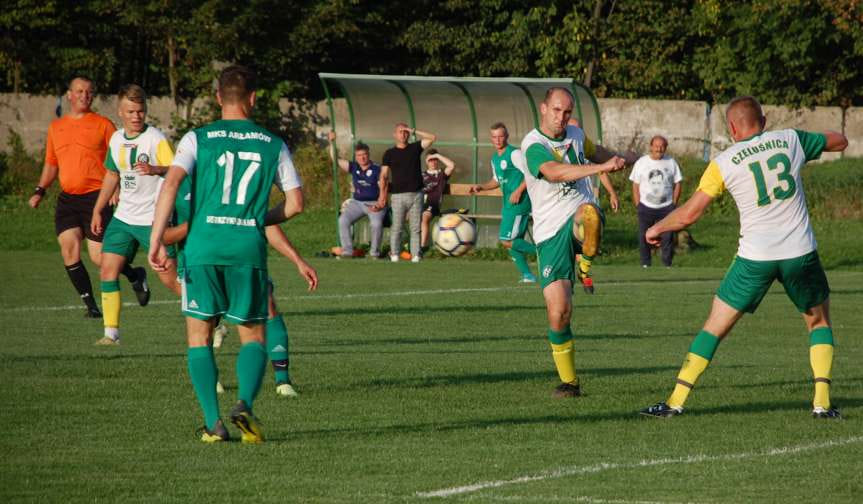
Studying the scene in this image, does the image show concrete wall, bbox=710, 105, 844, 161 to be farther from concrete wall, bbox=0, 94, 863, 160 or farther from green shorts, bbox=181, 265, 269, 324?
green shorts, bbox=181, 265, 269, 324

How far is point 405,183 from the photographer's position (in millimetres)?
24156

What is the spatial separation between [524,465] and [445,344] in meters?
5.67

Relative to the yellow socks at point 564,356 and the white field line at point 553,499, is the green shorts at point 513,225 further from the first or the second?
the white field line at point 553,499

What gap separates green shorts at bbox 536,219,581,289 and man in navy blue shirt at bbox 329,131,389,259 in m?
15.1

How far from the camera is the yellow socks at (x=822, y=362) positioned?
870 cm

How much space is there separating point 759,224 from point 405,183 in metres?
15.8

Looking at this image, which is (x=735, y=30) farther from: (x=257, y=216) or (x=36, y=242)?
(x=257, y=216)

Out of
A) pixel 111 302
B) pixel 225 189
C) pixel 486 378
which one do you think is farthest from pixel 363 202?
pixel 225 189

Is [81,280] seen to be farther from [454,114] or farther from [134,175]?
[454,114]

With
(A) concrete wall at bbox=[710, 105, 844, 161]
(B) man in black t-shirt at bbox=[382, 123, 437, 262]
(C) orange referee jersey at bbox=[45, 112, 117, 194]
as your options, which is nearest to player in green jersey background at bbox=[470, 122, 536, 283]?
(B) man in black t-shirt at bbox=[382, 123, 437, 262]

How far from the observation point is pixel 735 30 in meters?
36.4

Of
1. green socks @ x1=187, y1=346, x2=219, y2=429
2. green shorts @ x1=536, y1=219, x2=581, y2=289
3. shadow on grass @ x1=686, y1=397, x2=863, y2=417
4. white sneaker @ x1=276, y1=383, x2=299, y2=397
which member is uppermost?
green shorts @ x1=536, y1=219, x2=581, y2=289

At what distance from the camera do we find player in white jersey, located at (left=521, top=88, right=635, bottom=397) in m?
9.43

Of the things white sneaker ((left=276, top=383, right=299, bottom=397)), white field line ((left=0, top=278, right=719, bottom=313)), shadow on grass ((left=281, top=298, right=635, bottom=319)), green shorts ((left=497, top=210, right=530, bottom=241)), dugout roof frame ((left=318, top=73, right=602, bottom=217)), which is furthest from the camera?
dugout roof frame ((left=318, top=73, right=602, bottom=217))
